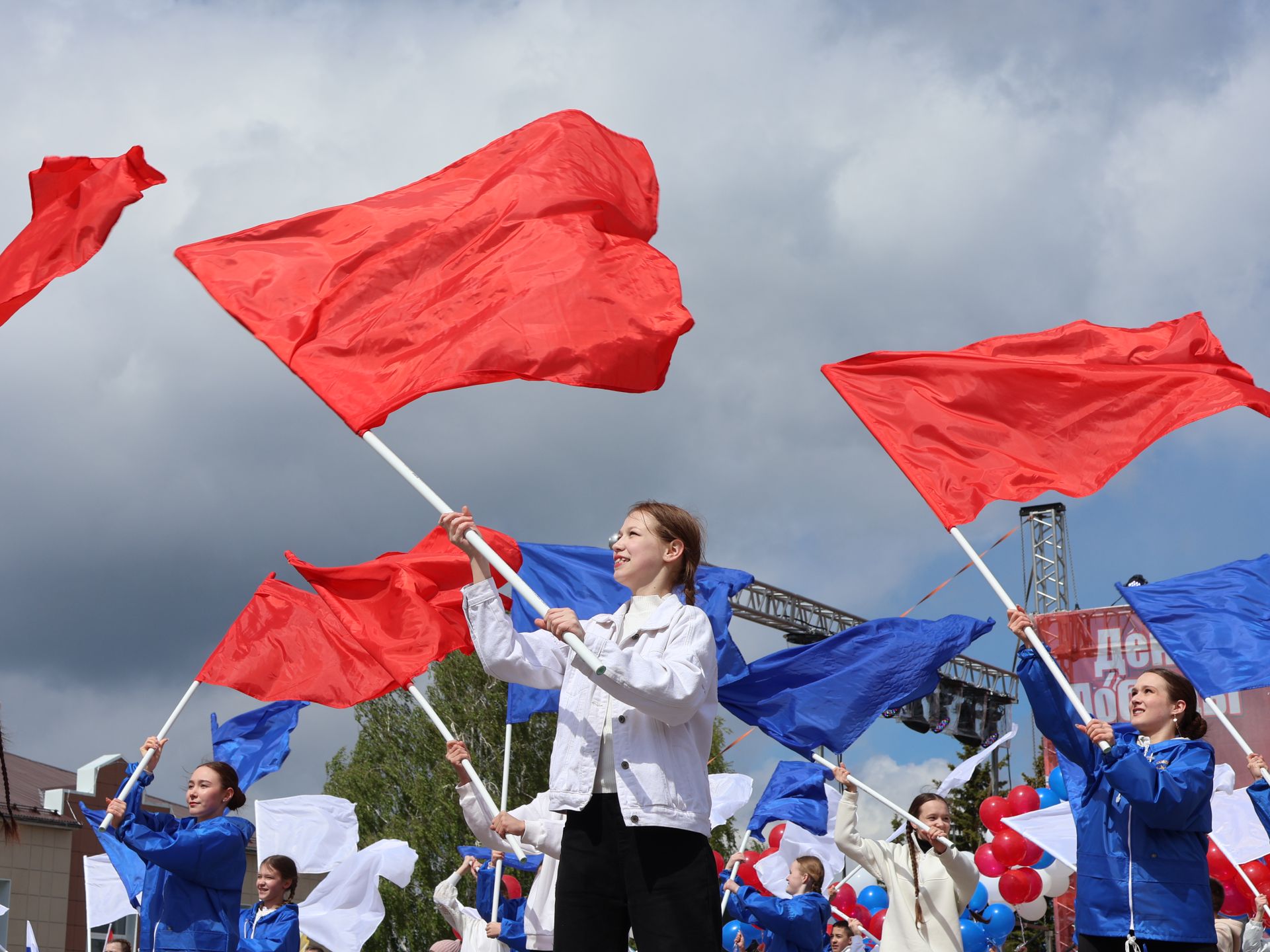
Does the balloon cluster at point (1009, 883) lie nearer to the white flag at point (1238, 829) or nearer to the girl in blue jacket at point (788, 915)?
the white flag at point (1238, 829)

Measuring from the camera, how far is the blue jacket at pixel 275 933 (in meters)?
8.30

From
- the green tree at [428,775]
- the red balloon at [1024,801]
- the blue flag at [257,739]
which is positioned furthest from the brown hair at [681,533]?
the green tree at [428,775]

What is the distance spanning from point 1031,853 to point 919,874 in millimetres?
5510

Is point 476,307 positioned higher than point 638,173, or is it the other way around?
point 638,173

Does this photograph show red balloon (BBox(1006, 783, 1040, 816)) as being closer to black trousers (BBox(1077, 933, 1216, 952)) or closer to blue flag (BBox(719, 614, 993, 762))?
blue flag (BBox(719, 614, 993, 762))

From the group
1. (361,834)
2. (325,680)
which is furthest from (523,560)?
(361,834)

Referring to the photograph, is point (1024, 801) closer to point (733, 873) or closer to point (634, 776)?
point (733, 873)

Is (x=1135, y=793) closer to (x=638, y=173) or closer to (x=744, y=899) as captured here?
(x=638, y=173)

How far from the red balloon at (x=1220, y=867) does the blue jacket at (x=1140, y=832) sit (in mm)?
7194

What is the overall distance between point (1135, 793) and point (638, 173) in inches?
146

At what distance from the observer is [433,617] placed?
32.0 ft

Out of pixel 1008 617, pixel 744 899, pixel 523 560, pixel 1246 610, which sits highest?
pixel 523 560

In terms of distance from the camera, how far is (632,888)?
4.25 meters

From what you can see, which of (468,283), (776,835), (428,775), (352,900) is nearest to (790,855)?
(776,835)
